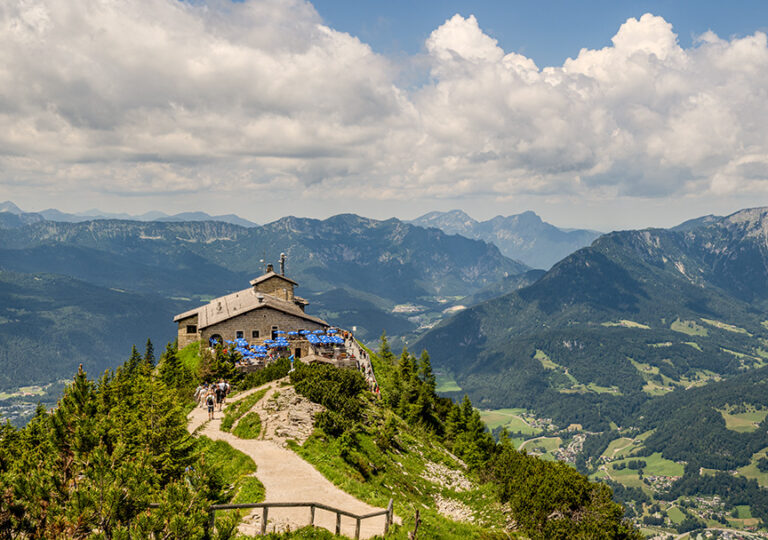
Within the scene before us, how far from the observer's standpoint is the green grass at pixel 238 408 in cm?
3934

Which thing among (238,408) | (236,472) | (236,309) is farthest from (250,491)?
(236,309)

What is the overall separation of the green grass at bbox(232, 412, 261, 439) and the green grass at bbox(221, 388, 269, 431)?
959 millimetres

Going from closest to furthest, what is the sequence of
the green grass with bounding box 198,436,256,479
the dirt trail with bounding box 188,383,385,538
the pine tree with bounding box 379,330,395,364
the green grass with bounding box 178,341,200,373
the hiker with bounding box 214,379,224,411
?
the dirt trail with bounding box 188,383,385,538, the green grass with bounding box 198,436,256,479, the hiker with bounding box 214,379,224,411, the green grass with bounding box 178,341,200,373, the pine tree with bounding box 379,330,395,364

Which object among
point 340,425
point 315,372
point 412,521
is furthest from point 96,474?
point 315,372

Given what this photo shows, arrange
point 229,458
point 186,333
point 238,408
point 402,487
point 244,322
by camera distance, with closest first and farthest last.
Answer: point 229,458 → point 402,487 → point 238,408 → point 244,322 → point 186,333

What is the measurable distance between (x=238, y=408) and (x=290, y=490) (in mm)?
17295

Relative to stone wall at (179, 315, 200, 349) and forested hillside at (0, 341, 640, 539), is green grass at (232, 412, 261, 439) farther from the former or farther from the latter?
stone wall at (179, 315, 200, 349)

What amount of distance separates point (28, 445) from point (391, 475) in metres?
25.0

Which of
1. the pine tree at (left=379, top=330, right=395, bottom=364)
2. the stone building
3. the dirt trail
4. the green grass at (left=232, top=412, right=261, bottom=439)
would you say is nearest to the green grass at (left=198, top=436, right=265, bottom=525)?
the dirt trail

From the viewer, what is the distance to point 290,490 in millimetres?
27234

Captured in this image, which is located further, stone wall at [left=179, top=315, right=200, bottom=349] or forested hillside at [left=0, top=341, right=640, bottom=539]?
stone wall at [left=179, top=315, right=200, bottom=349]

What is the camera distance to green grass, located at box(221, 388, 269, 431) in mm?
39344

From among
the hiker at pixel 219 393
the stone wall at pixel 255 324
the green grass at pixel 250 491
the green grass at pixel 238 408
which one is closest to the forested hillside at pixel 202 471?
the green grass at pixel 250 491

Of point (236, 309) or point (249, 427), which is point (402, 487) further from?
point (236, 309)
